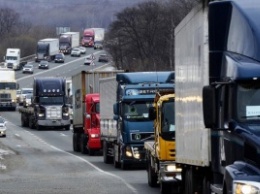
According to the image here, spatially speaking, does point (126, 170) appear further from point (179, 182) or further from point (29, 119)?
point (29, 119)

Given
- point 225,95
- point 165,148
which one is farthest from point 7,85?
point 225,95

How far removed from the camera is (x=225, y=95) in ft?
45.0

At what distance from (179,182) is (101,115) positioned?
17969mm

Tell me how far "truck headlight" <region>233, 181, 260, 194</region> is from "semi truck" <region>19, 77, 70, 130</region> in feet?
188

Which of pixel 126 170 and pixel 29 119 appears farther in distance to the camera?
pixel 29 119

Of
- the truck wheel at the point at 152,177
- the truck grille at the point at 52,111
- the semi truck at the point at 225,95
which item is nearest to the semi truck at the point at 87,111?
the truck wheel at the point at 152,177

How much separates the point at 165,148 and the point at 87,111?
2115 cm

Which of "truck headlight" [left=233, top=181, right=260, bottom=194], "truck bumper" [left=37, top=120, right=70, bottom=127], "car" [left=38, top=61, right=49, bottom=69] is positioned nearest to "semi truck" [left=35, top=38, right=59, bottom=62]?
"car" [left=38, top=61, right=49, bottom=69]

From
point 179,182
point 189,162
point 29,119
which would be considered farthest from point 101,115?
point 29,119

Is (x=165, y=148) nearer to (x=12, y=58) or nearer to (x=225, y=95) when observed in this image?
(x=225, y=95)

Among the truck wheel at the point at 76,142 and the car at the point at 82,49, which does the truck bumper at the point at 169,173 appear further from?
Answer: the car at the point at 82,49

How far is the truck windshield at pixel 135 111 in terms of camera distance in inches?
1246

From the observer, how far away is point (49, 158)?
4288 centimetres

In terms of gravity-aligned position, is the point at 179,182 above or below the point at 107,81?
below
